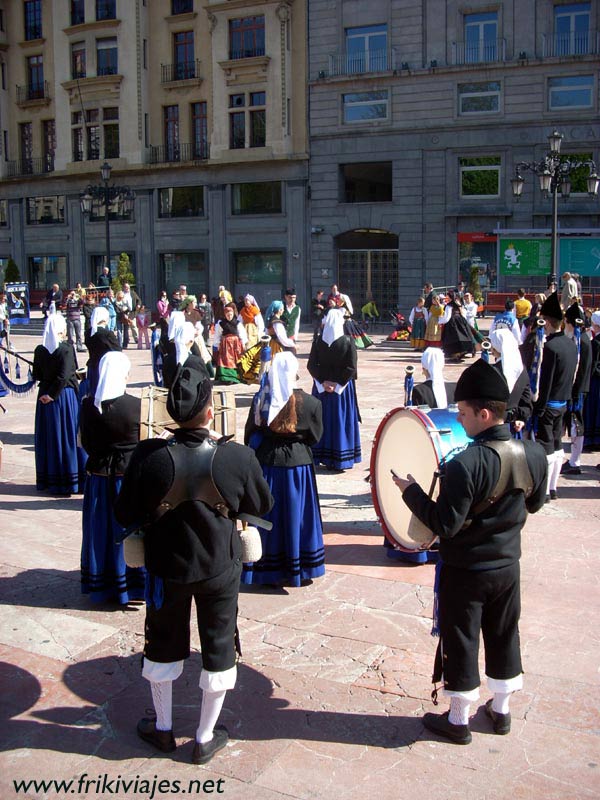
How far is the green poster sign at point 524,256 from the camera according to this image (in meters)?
29.3

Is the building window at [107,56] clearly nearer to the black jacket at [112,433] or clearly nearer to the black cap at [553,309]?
the black cap at [553,309]

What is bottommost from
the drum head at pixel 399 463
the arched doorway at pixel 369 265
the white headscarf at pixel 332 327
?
the drum head at pixel 399 463

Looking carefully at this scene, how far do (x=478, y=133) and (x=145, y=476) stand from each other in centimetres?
2872

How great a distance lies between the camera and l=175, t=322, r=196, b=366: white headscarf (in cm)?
1052

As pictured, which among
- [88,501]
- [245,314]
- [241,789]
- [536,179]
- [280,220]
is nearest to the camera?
[241,789]

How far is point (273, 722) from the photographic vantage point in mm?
4535

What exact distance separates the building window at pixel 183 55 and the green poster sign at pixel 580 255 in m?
17.0

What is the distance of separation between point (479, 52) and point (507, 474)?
29.0m

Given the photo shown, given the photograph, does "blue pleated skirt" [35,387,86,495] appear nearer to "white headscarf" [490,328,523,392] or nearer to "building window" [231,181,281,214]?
"white headscarf" [490,328,523,392]

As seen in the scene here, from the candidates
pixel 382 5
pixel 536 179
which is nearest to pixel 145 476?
pixel 536 179

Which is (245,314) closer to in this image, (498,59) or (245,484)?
(245,484)

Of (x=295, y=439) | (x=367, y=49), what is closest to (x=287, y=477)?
(x=295, y=439)

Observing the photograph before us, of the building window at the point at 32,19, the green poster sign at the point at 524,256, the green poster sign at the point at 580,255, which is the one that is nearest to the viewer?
the green poster sign at the point at 580,255

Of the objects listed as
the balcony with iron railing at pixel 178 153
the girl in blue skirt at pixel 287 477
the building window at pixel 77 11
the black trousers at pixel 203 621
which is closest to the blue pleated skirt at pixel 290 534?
the girl in blue skirt at pixel 287 477
